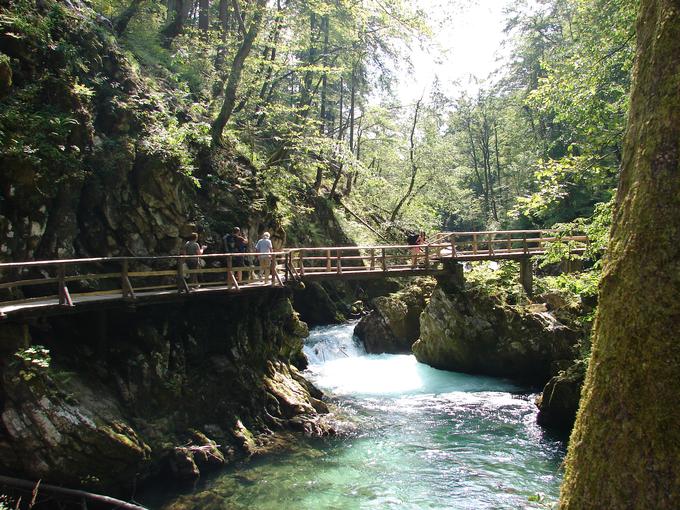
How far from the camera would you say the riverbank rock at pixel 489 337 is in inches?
636

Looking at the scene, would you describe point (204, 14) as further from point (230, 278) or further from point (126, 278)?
point (126, 278)

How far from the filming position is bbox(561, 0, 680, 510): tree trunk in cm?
321

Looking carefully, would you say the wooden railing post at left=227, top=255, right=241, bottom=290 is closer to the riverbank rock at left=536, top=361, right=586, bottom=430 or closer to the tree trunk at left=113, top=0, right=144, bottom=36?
the riverbank rock at left=536, top=361, right=586, bottom=430

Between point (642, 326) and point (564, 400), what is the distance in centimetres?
1005

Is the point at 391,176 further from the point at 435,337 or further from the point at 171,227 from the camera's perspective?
the point at 171,227

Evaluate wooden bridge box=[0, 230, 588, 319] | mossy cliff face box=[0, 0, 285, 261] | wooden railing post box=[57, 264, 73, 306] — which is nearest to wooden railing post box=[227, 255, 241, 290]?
wooden bridge box=[0, 230, 588, 319]

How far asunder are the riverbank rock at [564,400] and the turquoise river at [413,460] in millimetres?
421

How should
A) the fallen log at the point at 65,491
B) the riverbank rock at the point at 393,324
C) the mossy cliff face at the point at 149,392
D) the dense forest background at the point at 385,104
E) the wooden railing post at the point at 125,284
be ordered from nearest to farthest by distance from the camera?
the fallen log at the point at 65,491
the mossy cliff face at the point at 149,392
the wooden railing post at the point at 125,284
the dense forest background at the point at 385,104
the riverbank rock at the point at 393,324

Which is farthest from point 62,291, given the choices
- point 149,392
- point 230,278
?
point 230,278

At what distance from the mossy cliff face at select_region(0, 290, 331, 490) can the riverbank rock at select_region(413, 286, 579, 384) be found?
19.1 ft

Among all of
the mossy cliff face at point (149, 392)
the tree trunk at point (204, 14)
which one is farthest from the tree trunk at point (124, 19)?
the mossy cliff face at point (149, 392)

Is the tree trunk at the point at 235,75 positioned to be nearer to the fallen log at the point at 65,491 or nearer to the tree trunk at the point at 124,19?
the tree trunk at the point at 124,19

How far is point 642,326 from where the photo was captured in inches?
133

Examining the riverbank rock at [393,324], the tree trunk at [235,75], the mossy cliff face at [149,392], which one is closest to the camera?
the mossy cliff face at [149,392]
